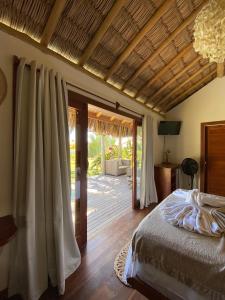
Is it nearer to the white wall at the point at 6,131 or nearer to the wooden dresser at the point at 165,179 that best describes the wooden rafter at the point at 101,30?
the white wall at the point at 6,131

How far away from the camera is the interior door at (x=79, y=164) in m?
2.18

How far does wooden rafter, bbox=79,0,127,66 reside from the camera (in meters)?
1.76

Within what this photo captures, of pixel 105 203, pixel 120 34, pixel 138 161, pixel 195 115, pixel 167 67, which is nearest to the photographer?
pixel 120 34

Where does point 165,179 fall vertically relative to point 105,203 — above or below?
above

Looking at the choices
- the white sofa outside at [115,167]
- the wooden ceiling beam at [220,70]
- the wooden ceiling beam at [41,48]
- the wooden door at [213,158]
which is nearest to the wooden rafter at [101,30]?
the wooden ceiling beam at [41,48]

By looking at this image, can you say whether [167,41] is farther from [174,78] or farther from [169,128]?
[169,128]

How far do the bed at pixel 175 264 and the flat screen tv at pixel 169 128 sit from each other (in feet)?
10.1

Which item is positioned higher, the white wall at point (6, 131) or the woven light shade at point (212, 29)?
the woven light shade at point (212, 29)

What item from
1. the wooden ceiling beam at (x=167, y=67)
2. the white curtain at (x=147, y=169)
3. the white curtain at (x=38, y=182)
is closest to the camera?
the white curtain at (x=38, y=182)

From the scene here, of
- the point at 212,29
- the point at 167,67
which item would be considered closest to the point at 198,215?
the point at 212,29

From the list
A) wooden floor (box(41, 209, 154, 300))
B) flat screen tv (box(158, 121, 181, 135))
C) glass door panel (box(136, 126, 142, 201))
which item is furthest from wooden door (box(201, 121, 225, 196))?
wooden floor (box(41, 209, 154, 300))

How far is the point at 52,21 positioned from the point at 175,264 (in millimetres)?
2203

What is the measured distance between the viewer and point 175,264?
1.22 m

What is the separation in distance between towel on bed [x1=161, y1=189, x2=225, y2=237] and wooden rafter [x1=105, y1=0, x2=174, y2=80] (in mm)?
1894
